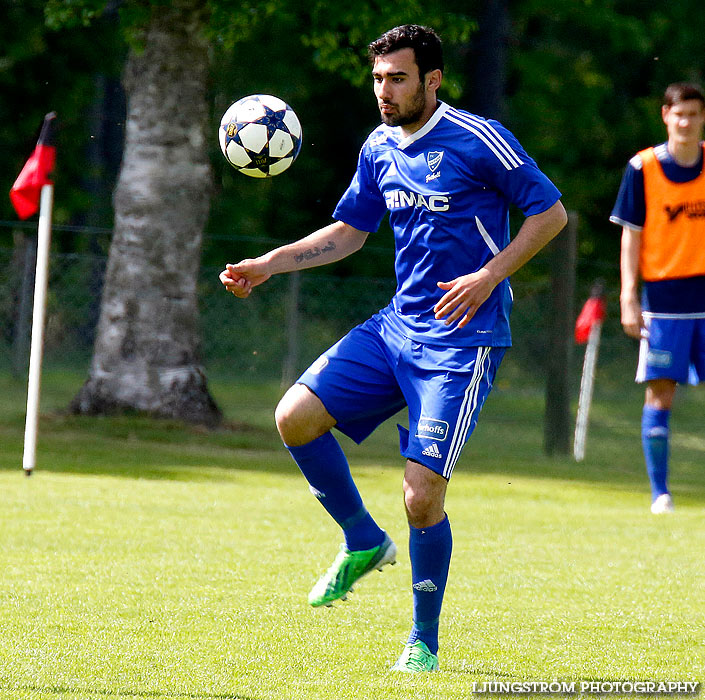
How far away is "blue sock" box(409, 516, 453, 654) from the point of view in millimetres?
4566

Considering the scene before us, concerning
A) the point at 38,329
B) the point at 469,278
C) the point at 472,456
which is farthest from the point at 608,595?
the point at 472,456

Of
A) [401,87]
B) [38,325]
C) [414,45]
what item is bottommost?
[38,325]

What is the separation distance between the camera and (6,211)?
86.7 feet

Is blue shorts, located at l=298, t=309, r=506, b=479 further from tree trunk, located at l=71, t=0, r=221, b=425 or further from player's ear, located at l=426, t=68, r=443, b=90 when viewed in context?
tree trunk, located at l=71, t=0, r=221, b=425

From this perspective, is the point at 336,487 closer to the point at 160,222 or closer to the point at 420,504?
the point at 420,504

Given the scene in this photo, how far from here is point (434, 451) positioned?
468cm

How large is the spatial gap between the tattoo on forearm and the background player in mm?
3500

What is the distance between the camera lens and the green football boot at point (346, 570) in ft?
16.1

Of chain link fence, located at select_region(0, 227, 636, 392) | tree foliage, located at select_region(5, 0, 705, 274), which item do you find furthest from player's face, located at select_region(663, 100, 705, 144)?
tree foliage, located at select_region(5, 0, 705, 274)

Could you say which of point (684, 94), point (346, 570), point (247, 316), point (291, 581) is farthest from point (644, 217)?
point (247, 316)

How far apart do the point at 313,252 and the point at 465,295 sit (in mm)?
1005

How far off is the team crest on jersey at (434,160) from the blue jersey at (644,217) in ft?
12.5

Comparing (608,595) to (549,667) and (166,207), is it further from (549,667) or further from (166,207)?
(166,207)

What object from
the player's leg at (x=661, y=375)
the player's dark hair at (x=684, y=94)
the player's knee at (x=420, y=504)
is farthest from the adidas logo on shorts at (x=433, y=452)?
the player's dark hair at (x=684, y=94)
